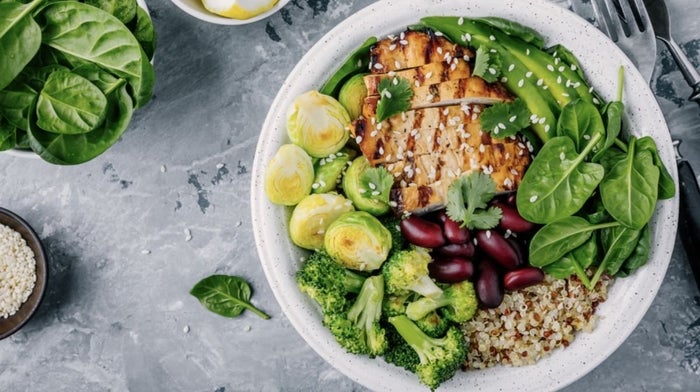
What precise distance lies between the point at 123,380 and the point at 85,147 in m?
0.98

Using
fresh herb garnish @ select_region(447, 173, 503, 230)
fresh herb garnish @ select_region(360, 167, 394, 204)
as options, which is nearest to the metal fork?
fresh herb garnish @ select_region(447, 173, 503, 230)

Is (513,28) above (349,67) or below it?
above

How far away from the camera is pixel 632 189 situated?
233 centimetres

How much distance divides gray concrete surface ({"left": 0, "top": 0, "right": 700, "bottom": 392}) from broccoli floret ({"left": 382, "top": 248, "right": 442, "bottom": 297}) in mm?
594

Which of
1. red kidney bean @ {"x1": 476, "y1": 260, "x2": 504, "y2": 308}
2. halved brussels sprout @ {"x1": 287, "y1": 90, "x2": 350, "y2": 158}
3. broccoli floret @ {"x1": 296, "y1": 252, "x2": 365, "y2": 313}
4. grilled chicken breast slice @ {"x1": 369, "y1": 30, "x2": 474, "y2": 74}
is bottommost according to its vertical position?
broccoli floret @ {"x1": 296, "y1": 252, "x2": 365, "y2": 313}

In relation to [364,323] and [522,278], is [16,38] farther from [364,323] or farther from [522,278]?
[522,278]

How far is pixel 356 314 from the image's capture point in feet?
8.24

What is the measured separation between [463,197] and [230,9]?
3.33 ft

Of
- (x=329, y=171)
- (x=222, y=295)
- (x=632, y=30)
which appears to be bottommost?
(x=222, y=295)

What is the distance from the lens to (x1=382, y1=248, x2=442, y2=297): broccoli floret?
7.91 feet

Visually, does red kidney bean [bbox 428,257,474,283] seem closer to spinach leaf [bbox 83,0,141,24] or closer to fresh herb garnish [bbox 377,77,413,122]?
fresh herb garnish [bbox 377,77,413,122]

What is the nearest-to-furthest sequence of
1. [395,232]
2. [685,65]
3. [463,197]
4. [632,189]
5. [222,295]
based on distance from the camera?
[632,189], [463,197], [395,232], [685,65], [222,295]

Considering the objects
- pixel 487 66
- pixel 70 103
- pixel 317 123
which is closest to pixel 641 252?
pixel 487 66

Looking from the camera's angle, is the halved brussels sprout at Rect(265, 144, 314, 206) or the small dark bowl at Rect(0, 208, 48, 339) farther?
the small dark bowl at Rect(0, 208, 48, 339)
